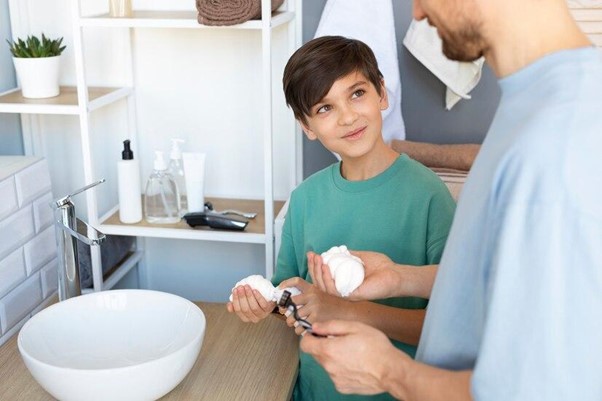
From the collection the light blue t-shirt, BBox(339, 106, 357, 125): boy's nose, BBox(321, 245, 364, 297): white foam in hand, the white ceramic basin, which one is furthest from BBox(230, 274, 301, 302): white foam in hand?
the light blue t-shirt

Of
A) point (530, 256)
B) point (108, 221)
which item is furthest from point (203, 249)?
point (530, 256)

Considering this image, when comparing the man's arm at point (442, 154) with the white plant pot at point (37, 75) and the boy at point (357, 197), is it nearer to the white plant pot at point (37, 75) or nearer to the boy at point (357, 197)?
the boy at point (357, 197)

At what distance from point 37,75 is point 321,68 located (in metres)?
0.84

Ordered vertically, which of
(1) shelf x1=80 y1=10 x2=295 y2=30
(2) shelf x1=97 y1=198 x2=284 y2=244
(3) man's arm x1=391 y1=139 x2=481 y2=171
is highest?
(1) shelf x1=80 y1=10 x2=295 y2=30

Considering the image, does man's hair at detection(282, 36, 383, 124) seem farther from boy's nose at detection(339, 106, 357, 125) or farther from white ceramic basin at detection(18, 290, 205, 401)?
white ceramic basin at detection(18, 290, 205, 401)

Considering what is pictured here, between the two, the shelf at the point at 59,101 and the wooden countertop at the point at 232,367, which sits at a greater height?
the shelf at the point at 59,101

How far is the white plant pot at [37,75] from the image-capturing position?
189 cm

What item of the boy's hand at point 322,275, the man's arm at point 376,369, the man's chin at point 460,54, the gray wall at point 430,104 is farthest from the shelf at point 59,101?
the man's chin at point 460,54

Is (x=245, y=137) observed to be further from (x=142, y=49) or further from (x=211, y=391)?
(x=211, y=391)

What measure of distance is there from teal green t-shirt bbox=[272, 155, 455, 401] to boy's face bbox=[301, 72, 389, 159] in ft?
0.23

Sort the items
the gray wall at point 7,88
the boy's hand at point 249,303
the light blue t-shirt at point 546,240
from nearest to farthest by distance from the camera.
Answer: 1. the light blue t-shirt at point 546,240
2. the boy's hand at point 249,303
3. the gray wall at point 7,88

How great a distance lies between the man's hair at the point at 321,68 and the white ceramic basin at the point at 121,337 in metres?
0.46

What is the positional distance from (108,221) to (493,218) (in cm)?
137

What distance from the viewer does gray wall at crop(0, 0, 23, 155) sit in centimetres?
204
